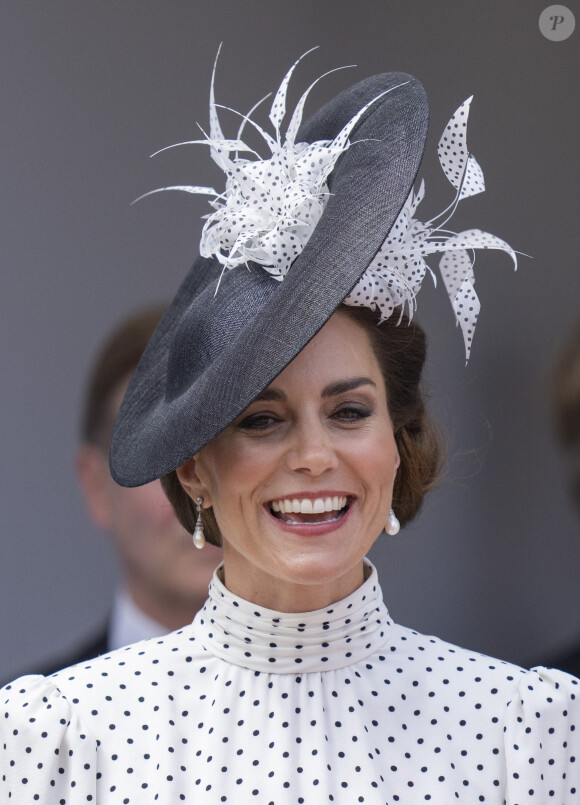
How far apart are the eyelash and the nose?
0.18 ft

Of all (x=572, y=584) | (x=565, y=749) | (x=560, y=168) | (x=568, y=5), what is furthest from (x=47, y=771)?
(x=568, y=5)

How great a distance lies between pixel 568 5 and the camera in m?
2.93

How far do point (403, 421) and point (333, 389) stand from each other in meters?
0.26

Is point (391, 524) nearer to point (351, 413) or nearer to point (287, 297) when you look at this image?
point (351, 413)

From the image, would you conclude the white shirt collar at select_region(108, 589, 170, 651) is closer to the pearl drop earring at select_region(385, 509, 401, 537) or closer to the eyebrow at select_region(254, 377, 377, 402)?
the pearl drop earring at select_region(385, 509, 401, 537)

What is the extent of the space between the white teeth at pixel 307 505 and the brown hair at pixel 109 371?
1032mm

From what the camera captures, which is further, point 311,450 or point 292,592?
point 292,592

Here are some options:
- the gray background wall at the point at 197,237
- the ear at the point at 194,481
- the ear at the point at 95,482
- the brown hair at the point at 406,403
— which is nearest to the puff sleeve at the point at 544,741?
the brown hair at the point at 406,403

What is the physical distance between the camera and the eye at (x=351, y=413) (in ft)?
6.48

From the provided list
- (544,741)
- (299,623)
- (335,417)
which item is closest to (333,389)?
(335,417)

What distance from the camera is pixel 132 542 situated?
2.91m

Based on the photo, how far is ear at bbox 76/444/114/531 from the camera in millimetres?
Result: 2898

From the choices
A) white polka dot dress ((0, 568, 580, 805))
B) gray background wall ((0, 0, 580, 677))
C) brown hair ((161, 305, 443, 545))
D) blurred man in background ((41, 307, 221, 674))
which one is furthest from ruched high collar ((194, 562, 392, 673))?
gray background wall ((0, 0, 580, 677))

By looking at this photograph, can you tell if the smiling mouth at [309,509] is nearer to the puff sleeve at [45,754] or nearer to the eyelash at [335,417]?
the eyelash at [335,417]
